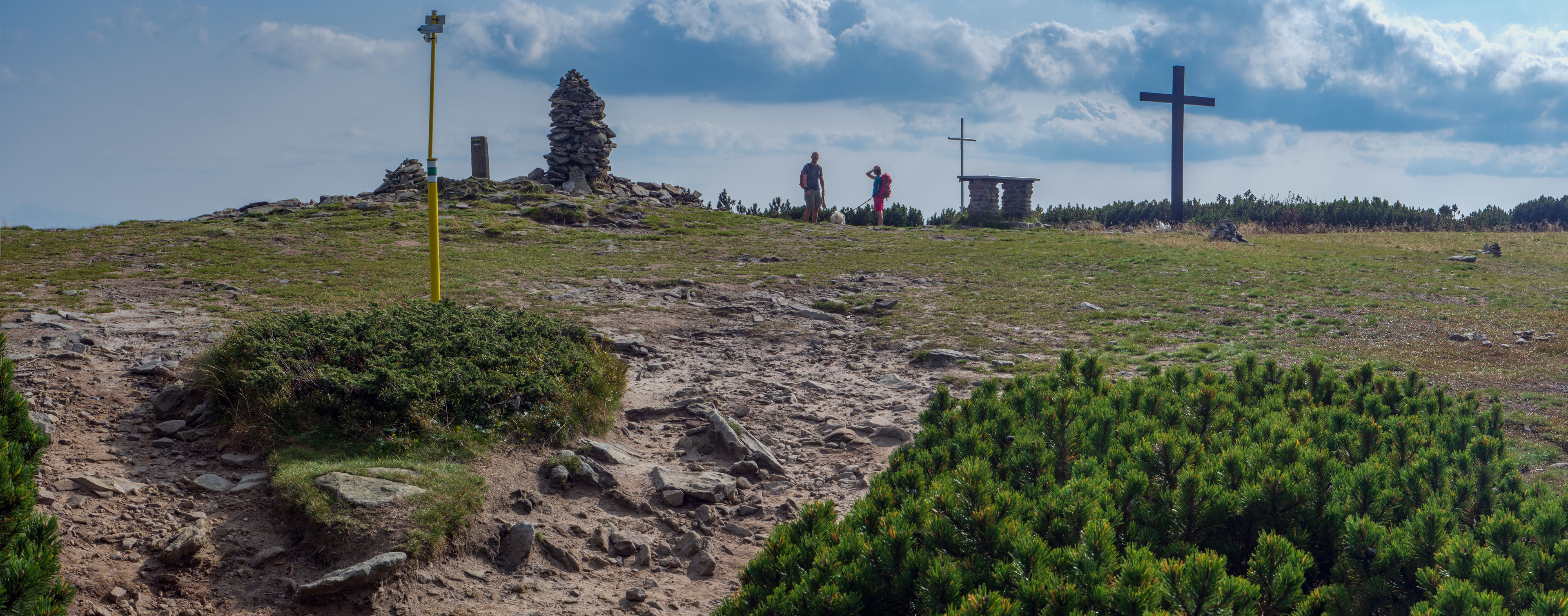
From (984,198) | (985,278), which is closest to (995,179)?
(984,198)

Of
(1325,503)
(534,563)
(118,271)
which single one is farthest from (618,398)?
(118,271)

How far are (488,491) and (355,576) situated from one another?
94 cm

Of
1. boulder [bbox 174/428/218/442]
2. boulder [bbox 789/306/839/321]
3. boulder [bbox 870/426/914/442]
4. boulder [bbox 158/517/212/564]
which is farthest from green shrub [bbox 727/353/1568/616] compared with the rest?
boulder [bbox 789/306/839/321]

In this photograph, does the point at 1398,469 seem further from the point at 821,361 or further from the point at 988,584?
the point at 821,361

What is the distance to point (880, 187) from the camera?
2422 centimetres

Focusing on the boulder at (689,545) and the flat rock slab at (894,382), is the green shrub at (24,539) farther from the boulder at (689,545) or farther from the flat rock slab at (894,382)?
the flat rock slab at (894,382)

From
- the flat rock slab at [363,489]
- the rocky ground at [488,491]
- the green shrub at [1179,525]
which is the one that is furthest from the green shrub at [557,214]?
the green shrub at [1179,525]

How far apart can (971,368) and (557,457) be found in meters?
4.24

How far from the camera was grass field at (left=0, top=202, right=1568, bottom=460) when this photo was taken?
9.05 m

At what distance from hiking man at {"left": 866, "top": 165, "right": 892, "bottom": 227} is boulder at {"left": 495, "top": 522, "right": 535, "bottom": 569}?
20335 mm

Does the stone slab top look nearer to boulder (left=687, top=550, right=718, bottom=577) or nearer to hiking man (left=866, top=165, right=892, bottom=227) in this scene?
hiking man (left=866, top=165, right=892, bottom=227)

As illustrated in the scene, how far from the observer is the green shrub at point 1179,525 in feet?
8.30

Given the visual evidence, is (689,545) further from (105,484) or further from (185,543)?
(105,484)

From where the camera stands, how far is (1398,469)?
3.56 m
